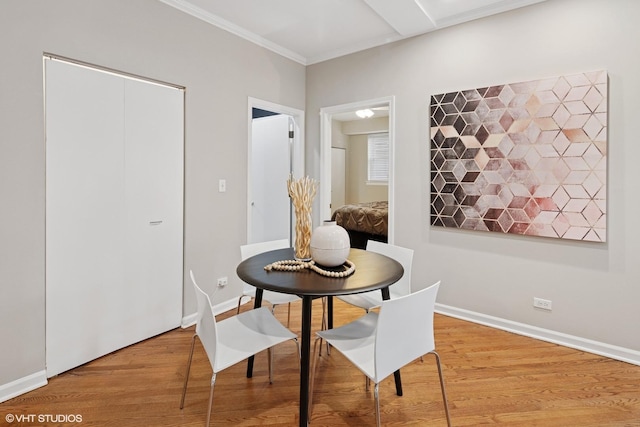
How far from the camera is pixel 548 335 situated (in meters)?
2.77

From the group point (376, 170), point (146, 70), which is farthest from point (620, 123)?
point (376, 170)

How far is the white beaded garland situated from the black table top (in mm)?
21

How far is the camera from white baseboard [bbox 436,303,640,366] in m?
2.48

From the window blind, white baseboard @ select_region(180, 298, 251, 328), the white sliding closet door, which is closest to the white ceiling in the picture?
the white sliding closet door

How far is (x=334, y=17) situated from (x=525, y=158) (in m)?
1.97

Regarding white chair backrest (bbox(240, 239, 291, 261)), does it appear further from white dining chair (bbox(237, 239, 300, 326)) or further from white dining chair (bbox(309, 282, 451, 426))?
white dining chair (bbox(309, 282, 451, 426))

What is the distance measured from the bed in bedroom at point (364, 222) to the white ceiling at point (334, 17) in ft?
7.38

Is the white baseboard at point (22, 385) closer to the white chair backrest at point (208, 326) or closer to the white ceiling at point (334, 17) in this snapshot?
Result: the white chair backrest at point (208, 326)

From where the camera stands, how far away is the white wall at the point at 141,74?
199 centimetres

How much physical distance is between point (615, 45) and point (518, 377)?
2.31m

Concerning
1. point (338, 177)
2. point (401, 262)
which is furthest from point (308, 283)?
point (338, 177)

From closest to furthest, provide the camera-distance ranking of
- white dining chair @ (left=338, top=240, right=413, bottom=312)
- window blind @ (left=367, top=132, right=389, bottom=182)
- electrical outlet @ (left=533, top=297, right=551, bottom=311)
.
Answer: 1. white dining chair @ (left=338, top=240, right=413, bottom=312)
2. electrical outlet @ (left=533, top=297, right=551, bottom=311)
3. window blind @ (left=367, top=132, right=389, bottom=182)

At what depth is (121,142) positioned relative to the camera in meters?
2.48

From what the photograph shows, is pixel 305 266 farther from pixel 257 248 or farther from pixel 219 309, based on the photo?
pixel 219 309
